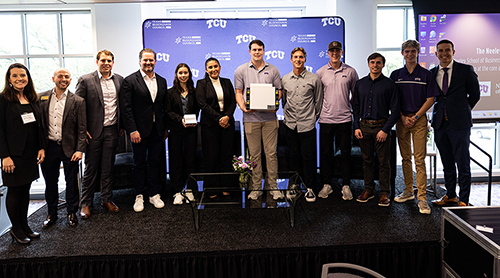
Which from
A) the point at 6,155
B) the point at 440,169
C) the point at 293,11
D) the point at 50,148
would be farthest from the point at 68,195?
the point at 440,169

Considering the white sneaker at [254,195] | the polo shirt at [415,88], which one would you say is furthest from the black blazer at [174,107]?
the polo shirt at [415,88]

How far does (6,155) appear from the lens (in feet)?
9.07

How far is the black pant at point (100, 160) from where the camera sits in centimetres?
340

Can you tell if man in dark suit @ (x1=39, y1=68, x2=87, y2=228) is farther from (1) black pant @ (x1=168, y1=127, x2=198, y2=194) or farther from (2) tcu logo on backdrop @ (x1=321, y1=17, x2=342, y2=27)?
(2) tcu logo on backdrop @ (x1=321, y1=17, x2=342, y2=27)

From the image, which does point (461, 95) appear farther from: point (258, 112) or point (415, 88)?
point (258, 112)

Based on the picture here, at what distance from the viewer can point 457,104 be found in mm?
3443

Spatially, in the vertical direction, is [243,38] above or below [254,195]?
above

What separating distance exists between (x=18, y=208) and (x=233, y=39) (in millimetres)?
3512

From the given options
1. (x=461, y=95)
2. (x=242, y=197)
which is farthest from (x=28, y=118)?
(x=461, y=95)

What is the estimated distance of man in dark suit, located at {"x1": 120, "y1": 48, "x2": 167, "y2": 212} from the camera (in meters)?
3.46

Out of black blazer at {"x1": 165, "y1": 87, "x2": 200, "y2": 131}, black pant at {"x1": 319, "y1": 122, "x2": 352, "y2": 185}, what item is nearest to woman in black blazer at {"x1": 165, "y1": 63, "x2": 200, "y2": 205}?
black blazer at {"x1": 165, "y1": 87, "x2": 200, "y2": 131}

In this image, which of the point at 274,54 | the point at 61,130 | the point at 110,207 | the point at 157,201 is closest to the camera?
the point at 61,130

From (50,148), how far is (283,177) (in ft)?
7.28

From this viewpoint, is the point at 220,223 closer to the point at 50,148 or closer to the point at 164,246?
the point at 164,246
